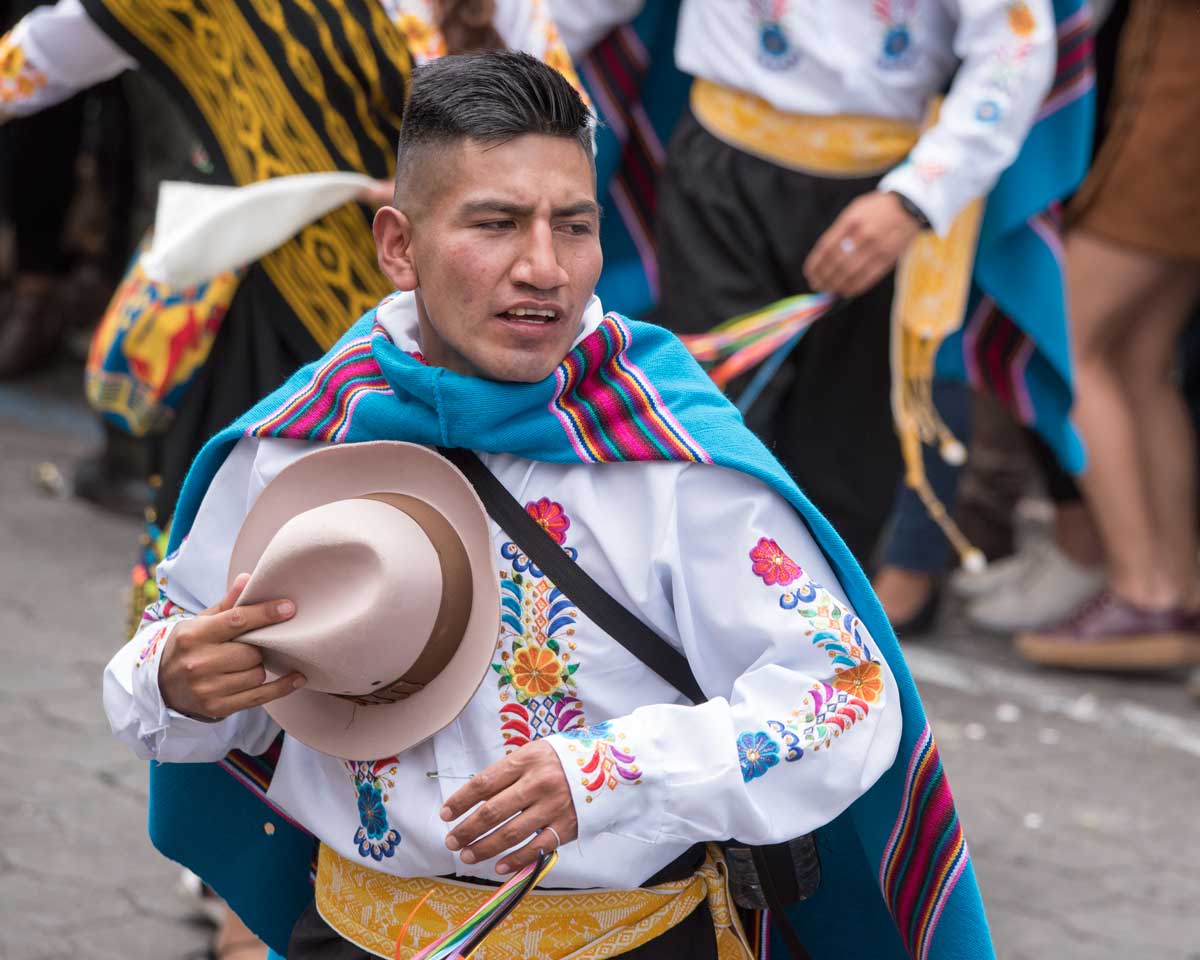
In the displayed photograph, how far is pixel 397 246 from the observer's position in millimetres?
2062

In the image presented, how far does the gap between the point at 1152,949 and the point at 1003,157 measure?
1468 millimetres

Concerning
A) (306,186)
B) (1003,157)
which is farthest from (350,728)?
(1003,157)

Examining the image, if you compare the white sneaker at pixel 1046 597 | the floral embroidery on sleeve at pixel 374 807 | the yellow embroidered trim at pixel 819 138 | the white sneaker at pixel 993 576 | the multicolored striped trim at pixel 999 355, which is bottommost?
the white sneaker at pixel 993 576

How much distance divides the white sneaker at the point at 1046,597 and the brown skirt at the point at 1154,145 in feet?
3.20

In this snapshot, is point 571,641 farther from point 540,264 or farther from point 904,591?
point 904,591

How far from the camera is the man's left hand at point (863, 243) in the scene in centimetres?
347

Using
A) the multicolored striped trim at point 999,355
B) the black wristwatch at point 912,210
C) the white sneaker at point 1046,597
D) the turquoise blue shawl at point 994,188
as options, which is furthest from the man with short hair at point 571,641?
the white sneaker at point 1046,597

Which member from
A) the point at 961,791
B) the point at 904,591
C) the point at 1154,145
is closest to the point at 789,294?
the point at 961,791

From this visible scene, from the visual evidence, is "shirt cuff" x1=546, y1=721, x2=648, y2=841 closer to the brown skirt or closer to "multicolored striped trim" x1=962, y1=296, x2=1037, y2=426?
"multicolored striped trim" x1=962, y1=296, x2=1037, y2=426

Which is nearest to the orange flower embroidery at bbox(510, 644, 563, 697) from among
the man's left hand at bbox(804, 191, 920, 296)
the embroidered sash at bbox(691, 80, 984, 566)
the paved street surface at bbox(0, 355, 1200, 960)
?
the paved street surface at bbox(0, 355, 1200, 960)

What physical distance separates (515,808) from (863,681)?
38 cm

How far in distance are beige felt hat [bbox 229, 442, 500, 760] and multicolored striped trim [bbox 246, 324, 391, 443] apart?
79 millimetres

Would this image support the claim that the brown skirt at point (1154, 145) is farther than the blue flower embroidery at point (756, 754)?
Yes

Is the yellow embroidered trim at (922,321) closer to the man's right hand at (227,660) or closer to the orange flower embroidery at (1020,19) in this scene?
the orange flower embroidery at (1020,19)
